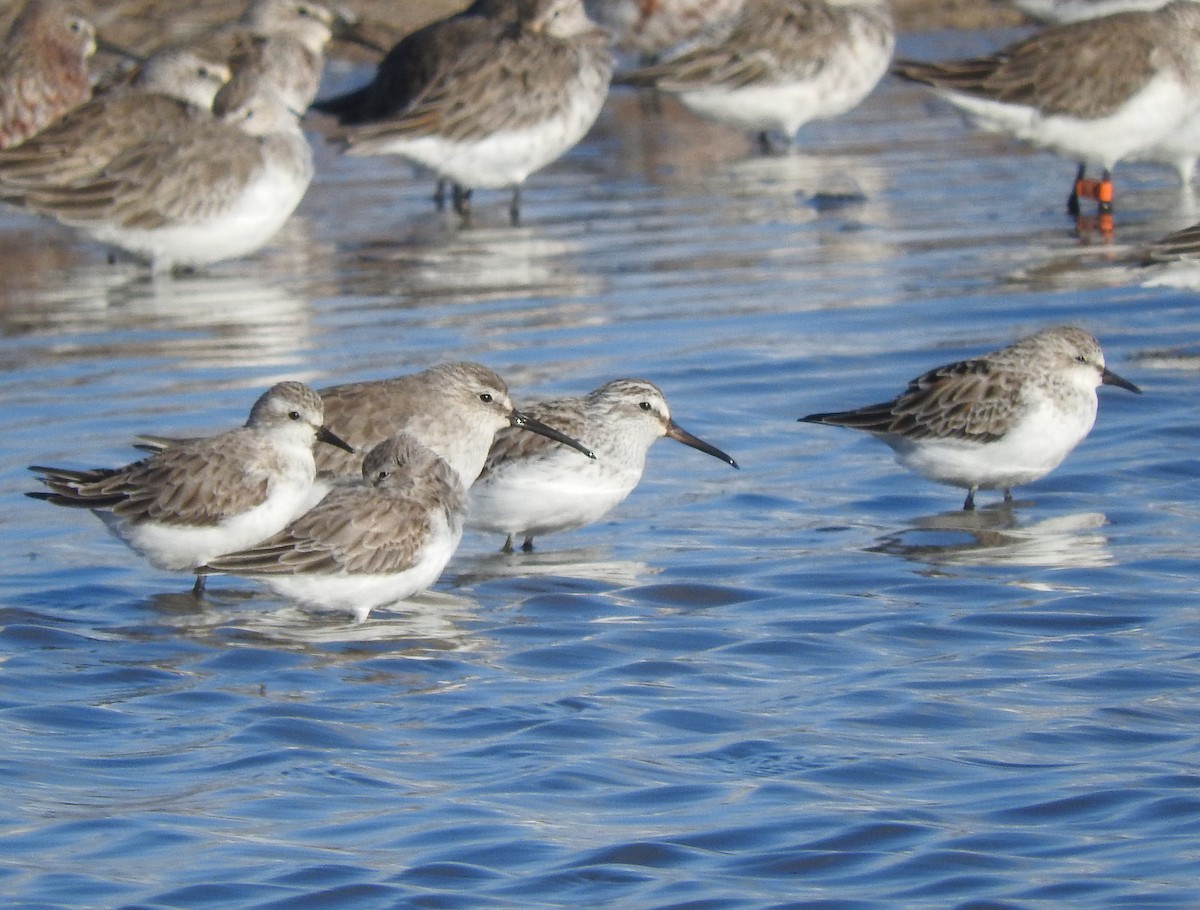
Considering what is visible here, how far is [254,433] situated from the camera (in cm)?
966

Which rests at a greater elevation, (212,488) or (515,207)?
(515,207)

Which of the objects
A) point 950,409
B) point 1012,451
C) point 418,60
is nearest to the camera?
point 1012,451

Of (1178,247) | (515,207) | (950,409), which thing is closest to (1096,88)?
(1178,247)

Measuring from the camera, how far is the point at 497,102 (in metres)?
19.1

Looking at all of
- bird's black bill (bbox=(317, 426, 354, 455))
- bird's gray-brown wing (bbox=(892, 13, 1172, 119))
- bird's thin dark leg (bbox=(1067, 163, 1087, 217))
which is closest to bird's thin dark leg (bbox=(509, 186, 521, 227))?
bird's gray-brown wing (bbox=(892, 13, 1172, 119))

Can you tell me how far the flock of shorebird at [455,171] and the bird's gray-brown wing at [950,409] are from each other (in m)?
0.01

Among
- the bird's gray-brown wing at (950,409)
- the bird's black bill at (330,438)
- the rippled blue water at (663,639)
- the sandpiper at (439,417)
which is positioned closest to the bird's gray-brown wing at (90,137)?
the rippled blue water at (663,639)

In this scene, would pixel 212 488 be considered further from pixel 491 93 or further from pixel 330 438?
pixel 491 93

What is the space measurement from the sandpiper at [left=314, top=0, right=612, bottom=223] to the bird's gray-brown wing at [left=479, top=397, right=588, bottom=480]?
326 inches

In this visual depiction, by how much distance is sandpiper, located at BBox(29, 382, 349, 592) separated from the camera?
9.42m

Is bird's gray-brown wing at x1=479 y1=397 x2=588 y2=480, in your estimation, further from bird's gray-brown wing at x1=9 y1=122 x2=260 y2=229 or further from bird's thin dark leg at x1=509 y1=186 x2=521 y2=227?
bird's thin dark leg at x1=509 y1=186 x2=521 y2=227

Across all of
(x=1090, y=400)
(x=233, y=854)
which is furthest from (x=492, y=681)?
(x=1090, y=400)

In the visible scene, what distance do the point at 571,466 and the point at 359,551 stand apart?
156 centimetres

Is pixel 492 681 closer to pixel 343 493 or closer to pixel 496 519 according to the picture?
pixel 343 493
